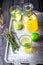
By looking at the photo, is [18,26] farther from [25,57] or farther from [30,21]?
[25,57]

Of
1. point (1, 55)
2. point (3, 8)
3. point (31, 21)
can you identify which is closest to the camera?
point (31, 21)

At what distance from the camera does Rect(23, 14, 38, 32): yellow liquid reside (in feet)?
5.21

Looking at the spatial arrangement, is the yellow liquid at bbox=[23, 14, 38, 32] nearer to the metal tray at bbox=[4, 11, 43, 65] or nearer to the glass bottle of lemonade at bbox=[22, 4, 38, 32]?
the glass bottle of lemonade at bbox=[22, 4, 38, 32]

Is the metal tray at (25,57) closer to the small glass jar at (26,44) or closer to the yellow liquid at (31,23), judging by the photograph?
the small glass jar at (26,44)

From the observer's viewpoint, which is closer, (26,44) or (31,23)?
(26,44)

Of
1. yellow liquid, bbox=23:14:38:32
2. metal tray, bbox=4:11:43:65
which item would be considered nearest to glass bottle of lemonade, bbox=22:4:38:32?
yellow liquid, bbox=23:14:38:32

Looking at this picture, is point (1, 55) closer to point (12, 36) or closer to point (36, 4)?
point (12, 36)

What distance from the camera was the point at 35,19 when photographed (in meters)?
1.59

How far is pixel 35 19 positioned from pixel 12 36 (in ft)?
0.64

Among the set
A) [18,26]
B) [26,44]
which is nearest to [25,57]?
[26,44]

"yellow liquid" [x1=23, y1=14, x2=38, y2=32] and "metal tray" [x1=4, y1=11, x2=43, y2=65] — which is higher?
"yellow liquid" [x1=23, y1=14, x2=38, y2=32]

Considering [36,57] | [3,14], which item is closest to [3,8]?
[3,14]

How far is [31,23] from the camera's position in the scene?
1.59 meters

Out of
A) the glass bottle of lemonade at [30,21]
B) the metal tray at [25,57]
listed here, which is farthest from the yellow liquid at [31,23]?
the metal tray at [25,57]
